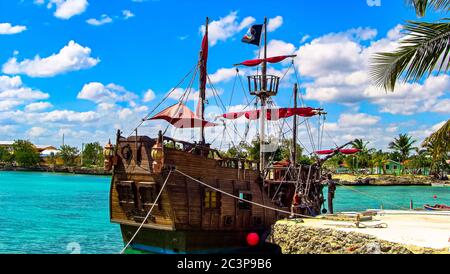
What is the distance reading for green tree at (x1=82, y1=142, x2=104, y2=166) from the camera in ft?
452

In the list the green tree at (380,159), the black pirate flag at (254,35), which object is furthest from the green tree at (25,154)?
the black pirate flag at (254,35)

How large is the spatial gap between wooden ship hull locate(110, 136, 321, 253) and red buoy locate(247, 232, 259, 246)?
0.50m

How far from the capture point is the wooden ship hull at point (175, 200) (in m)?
16.7

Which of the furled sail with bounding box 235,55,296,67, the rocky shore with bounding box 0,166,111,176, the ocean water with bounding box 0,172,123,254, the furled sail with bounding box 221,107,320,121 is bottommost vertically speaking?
the ocean water with bounding box 0,172,123,254

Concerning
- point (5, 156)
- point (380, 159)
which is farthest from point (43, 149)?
point (380, 159)

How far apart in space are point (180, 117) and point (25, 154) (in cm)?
13995

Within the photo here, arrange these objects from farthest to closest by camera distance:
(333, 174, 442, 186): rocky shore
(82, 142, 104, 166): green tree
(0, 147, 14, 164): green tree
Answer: (0, 147, 14, 164): green tree
(82, 142, 104, 166): green tree
(333, 174, 442, 186): rocky shore

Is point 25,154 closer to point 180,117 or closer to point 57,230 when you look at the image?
point 57,230

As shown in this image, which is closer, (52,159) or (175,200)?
(175,200)

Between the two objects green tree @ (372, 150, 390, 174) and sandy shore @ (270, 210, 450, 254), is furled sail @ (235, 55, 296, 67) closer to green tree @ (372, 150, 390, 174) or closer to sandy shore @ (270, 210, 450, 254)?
sandy shore @ (270, 210, 450, 254)

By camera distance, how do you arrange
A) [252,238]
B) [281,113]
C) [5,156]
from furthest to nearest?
[5,156]
[281,113]
[252,238]

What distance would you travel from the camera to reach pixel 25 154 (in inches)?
5768

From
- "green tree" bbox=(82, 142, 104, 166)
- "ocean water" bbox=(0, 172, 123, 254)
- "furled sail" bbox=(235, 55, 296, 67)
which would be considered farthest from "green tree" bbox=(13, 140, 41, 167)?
"furled sail" bbox=(235, 55, 296, 67)

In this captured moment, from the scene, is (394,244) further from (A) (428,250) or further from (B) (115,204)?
(B) (115,204)
